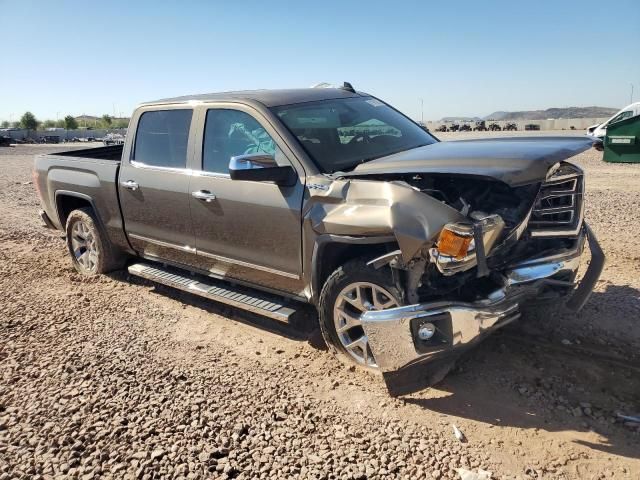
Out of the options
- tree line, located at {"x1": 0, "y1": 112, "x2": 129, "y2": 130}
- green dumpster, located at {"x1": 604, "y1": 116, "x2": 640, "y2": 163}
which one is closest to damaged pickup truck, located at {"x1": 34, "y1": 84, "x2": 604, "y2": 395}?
green dumpster, located at {"x1": 604, "y1": 116, "x2": 640, "y2": 163}

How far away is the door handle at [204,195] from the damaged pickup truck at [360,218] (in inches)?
0.5

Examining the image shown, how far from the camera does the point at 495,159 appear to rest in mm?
3111

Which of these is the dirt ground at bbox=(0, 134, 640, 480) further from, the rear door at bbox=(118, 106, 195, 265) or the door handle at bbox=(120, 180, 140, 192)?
the door handle at bbox=(120, 180, 140, 192)

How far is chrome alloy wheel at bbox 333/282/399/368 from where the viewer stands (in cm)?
340

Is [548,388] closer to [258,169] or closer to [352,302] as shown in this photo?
[352,302]

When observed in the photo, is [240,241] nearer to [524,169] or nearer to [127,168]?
[127,168]

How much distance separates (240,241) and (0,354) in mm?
2111

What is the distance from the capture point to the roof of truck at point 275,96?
431cm

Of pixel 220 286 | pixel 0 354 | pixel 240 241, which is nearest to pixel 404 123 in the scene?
pixel 240 241

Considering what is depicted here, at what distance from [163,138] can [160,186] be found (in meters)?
0.50

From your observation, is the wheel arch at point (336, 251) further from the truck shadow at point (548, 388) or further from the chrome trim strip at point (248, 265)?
the truck shadow at point (548, 388)

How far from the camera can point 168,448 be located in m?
2.91

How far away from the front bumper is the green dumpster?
14040 millimetres

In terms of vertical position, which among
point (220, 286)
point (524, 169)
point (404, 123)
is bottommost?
point (220, 286)
